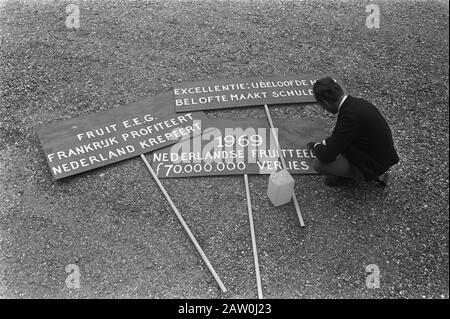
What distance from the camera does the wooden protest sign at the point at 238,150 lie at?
17.4ft

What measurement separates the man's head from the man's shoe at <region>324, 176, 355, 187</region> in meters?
0.85

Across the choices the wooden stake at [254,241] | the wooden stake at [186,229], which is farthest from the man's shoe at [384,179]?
the wooden stake at [186,229]

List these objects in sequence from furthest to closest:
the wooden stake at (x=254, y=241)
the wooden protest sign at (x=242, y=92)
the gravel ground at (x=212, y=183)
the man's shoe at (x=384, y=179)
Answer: the wooden protest sign at (x=242, y=92)
the man's shoe at (x=384, y=179)
the gravel ground at (x=212, y=183)
the wooden stake at (x=254, y=241)

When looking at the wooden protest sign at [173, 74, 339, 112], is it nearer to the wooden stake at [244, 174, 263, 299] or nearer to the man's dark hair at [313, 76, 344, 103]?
the wooden stake at [244, 174, 263, 299]

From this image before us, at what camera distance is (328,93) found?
449cm

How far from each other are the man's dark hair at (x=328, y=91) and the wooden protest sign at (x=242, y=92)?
1650 millimetres

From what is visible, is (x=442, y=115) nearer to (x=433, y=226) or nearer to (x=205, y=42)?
(x=433, y=226)

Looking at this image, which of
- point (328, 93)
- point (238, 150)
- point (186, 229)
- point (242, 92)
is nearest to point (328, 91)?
point (328, 93)

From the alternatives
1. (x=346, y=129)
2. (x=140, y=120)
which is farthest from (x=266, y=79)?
(x=346, y=129)

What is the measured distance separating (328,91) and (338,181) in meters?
1.10

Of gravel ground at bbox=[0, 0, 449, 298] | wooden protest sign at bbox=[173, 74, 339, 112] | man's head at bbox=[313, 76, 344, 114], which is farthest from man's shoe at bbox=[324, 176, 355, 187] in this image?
wooden protest sign at bbox=[173, 74, 339, 112]

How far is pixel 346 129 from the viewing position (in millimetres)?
4504

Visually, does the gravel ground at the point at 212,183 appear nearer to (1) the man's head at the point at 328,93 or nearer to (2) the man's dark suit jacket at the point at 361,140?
(2) the man's dark suit jacket at the point at 361,140

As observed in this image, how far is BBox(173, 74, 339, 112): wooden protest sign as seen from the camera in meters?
6.18
